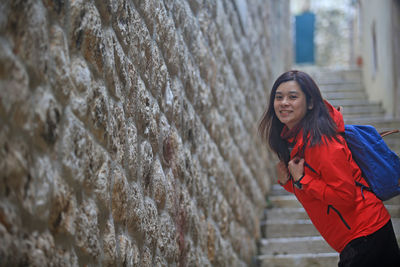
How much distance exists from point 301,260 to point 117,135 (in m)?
2.45

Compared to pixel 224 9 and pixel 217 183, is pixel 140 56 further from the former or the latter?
pixel 224 9

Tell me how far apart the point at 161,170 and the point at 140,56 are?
1.69 ft

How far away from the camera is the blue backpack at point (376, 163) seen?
1.72m

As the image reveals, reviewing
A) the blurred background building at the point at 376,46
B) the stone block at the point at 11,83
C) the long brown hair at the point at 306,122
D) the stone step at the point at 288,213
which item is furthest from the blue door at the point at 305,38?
the stone block at the point at 11,83

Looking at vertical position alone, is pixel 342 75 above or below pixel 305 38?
below

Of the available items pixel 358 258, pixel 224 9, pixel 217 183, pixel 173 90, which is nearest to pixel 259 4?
pixel 224 9

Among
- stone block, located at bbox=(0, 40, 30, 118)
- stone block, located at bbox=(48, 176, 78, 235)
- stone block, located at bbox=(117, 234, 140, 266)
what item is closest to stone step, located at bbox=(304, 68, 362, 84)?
stone block, located at bbox=(117, 234, 140, 266)

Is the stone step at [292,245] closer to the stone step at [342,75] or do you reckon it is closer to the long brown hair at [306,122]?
the long brown hair at [306,122]

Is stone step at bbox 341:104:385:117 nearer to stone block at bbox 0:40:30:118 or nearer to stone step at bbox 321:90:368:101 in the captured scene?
stone step at bbox 321:90:368:101

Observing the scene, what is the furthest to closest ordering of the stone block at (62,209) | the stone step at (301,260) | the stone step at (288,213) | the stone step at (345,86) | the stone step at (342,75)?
the stone step at (342,75)
the stone step at (345,86)
the stone step at (288,213)
the stone step at (301,260)
the stone block at (62,209)

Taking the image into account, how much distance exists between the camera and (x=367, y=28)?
8.18 metres

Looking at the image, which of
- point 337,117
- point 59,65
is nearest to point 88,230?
point 59,65

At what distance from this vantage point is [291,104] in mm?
1747

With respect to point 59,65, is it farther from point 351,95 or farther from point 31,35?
point 351,95
